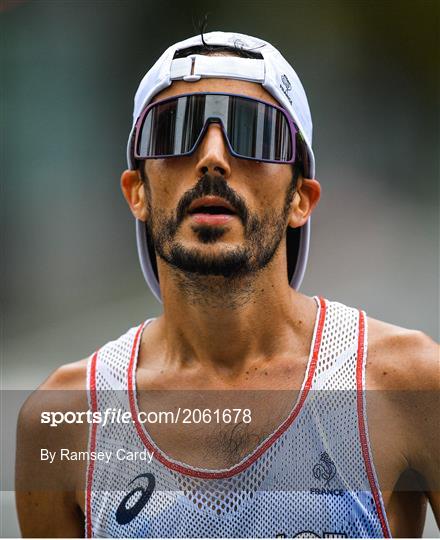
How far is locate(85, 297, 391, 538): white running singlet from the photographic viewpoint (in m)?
3.26

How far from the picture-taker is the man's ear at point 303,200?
3.63 m

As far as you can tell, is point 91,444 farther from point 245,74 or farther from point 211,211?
point 245,74

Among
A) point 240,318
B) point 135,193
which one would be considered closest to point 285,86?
point 135,193

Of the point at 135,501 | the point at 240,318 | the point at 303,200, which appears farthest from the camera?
the point at 303,200

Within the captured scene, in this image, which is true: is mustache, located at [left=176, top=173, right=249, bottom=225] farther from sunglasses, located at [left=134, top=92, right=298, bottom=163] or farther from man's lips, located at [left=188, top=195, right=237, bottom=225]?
sunglasses, located at [left=134, top=92, right=298, bottom=163]

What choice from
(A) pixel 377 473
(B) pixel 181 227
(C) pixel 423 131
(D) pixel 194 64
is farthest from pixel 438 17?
(A) pixel 377 473

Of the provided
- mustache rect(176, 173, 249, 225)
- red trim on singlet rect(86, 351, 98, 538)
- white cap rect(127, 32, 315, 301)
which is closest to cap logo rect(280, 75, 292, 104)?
white cap rect(127, 32, 315, 301)

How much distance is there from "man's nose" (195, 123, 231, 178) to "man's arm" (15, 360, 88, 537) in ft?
3.32

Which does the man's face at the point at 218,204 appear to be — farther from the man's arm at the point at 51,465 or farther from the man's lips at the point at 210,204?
the man's arm at the point at 51,465

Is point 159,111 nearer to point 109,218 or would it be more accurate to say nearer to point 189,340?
point 189,340

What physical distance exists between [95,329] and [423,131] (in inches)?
73.9

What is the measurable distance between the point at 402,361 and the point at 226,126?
3.50ft

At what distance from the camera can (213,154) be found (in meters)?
3.33

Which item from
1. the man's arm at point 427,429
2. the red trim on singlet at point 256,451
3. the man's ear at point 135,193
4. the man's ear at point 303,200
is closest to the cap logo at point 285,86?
the man's ear at point 303,200
